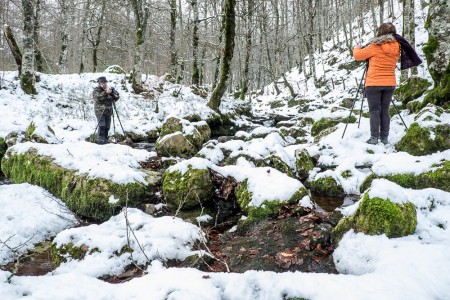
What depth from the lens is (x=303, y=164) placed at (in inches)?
234

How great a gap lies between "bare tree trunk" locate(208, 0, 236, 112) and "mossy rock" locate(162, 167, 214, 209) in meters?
7.61

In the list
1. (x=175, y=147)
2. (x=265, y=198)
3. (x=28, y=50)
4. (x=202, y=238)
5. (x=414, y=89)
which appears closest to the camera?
(x=202, y=238)

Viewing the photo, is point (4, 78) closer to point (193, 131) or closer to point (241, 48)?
point (193, 131)

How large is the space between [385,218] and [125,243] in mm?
2905

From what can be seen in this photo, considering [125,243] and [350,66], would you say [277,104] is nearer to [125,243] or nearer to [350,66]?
[350,66]

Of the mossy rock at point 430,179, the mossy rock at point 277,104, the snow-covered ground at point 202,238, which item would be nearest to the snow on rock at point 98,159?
the snow-covered ground at point 202,238

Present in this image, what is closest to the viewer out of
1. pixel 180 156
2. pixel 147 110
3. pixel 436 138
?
pixel 436 138

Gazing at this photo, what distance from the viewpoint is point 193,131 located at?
27.1 feet

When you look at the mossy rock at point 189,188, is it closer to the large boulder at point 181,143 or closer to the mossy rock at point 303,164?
the mossy rock at point 303,164

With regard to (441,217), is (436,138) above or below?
above

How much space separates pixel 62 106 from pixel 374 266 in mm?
13465

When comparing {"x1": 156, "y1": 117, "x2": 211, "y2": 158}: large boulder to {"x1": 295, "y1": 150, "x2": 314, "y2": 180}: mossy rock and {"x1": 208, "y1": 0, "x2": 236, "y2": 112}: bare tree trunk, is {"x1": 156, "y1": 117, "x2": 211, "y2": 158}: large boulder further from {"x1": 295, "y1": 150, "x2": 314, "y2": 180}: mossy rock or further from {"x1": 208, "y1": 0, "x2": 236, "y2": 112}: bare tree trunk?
{"x1": 208, "y1": 0, "x2": 236, "y2": 112}: bare tree trunk

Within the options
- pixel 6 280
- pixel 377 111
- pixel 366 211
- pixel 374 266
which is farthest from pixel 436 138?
pixel 6 280

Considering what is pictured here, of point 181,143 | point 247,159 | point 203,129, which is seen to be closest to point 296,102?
point 203,129
